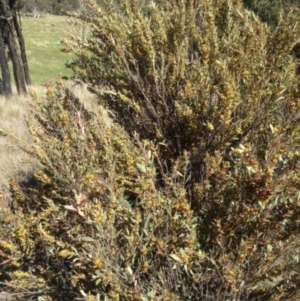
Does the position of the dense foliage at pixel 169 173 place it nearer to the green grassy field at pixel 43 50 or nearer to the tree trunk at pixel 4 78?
the tree trunk at pixel 4 78

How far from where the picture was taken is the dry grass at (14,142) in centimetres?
378

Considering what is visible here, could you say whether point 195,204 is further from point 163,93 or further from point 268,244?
point 163,93

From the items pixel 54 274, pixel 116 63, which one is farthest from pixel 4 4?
pixel 54 274

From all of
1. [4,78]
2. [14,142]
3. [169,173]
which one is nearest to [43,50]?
[4,78]

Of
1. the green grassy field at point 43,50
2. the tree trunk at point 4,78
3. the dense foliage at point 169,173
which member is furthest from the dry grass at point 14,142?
the green grassy field at point 43,50

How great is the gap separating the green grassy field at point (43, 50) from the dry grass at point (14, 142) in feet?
51.4

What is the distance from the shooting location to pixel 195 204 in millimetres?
2934

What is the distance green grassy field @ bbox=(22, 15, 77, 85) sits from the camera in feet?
113

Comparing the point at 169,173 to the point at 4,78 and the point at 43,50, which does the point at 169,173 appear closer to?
the point at 4,78

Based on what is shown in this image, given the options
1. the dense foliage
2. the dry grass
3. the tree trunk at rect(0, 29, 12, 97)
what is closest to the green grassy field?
the tree trunk at rect(0, 29, 12, 97)

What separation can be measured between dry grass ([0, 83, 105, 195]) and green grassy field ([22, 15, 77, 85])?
51.4 feet

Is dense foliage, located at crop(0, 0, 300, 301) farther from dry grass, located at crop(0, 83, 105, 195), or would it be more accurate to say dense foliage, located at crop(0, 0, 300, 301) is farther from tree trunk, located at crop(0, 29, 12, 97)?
tree trunk, located at crop(0, 29, 12, 97)

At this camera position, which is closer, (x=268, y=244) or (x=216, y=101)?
(x=268, y=244)

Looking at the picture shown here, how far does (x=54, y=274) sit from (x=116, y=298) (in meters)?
0.62
